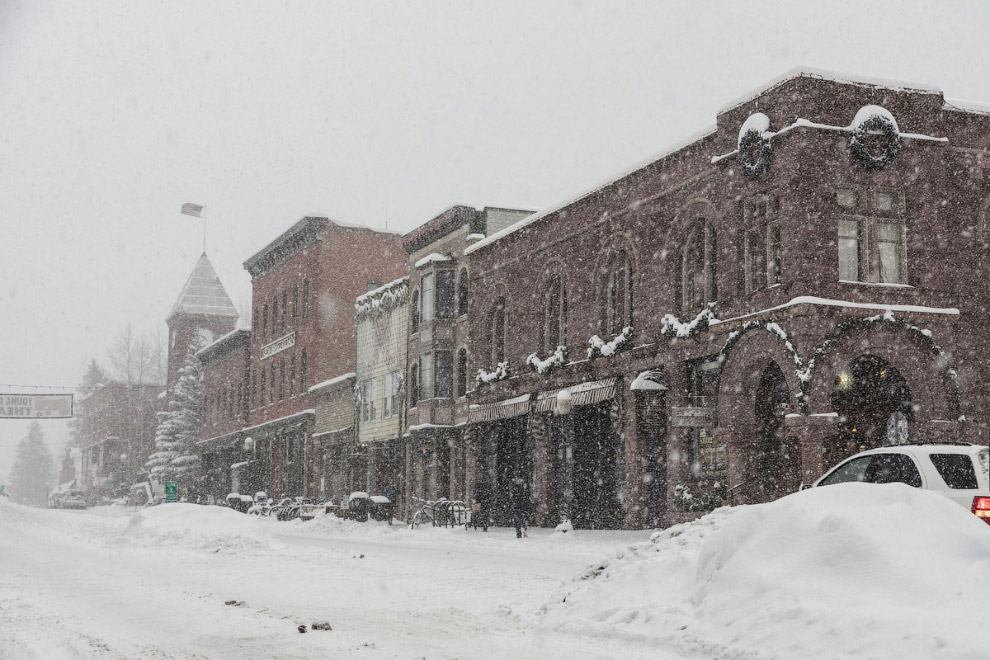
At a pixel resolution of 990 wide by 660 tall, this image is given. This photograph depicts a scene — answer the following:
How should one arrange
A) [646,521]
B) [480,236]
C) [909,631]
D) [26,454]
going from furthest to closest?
[26,454] < [480,236] < [646,521] < [909,631]

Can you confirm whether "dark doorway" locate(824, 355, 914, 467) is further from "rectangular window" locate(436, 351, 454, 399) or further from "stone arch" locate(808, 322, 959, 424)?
"rectangular window" locate(436, 351, 454, 399)

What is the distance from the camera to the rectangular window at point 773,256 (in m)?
26.3

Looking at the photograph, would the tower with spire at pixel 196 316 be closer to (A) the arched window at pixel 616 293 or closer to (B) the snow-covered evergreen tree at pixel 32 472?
(A) the arched window at pixel 616 293

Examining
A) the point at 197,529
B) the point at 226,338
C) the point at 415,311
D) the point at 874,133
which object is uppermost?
the point at 226,338

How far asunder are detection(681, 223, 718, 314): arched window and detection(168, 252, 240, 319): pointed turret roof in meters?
71.2

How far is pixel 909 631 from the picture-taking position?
308 inches

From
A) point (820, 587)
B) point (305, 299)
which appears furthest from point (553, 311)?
point (820, 587)

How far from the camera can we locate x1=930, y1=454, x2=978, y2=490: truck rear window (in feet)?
44.9

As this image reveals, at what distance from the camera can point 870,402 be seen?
1037 inches

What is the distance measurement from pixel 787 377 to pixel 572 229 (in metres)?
11.6

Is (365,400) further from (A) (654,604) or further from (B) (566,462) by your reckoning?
(A) (654,604)

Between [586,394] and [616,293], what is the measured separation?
10.2 ft

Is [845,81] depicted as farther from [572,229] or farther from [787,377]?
[572,229]

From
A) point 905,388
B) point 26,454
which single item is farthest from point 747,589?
point 26,454
